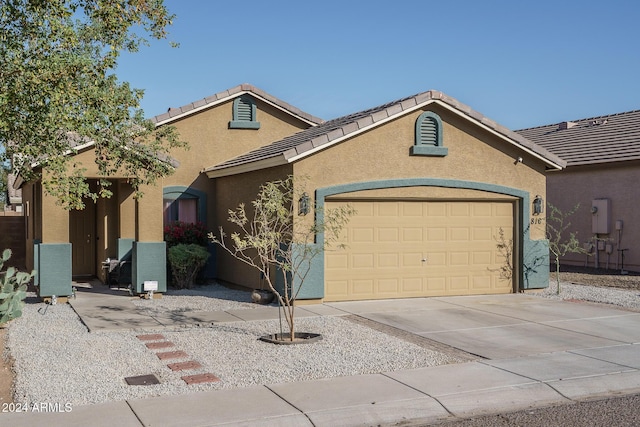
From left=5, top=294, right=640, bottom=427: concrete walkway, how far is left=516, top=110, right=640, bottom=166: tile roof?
32.7 feet

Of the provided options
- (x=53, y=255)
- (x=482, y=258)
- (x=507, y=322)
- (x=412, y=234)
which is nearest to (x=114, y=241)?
(x=53, y=255)

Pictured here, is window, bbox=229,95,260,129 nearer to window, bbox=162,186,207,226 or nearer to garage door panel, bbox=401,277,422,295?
window, bbox=162,186,207,226

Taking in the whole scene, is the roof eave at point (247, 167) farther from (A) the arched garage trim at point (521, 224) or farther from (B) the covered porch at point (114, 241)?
(B) the covered porch at point (114, 241)

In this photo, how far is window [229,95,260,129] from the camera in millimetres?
18984

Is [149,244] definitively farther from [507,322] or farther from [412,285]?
[507,322]

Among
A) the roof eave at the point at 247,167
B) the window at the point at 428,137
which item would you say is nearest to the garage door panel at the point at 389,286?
the window at the point at 428,137

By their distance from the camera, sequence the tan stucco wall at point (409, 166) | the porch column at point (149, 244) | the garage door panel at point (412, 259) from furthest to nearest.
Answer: the garage door panel at point (412, 259) < the porch column at point (149, 244) < the tan stucco wall at point (409, 166)

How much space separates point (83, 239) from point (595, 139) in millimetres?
16589

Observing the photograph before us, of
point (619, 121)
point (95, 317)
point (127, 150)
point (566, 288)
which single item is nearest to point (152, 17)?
point (127, 150)

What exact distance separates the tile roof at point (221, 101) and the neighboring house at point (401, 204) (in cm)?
207

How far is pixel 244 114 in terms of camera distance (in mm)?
19156

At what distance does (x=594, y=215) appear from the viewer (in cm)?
2123

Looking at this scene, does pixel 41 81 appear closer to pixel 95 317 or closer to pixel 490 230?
pixel 95 317

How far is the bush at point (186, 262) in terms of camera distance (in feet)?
53.9
